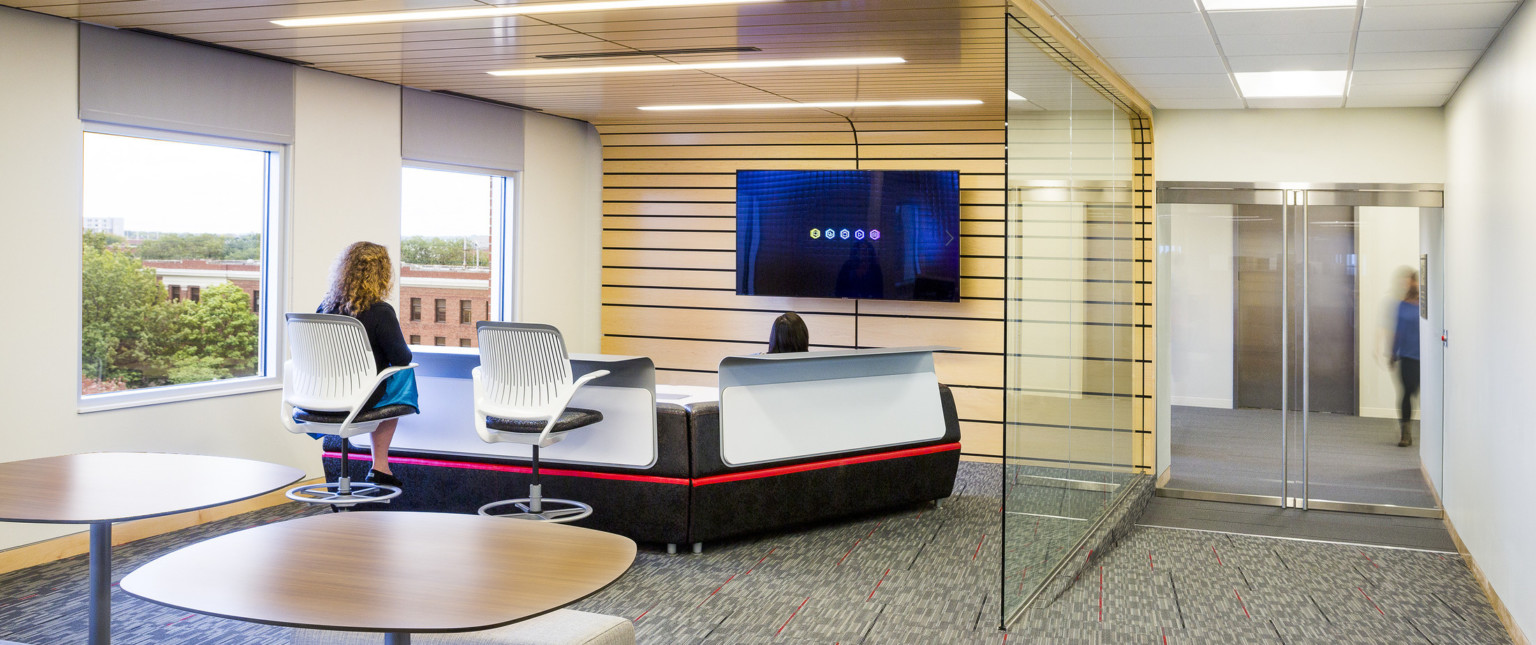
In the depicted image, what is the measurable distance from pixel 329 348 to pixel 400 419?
88 centimetres

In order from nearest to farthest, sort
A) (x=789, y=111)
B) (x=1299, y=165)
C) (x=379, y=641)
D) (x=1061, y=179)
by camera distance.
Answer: (x=379, y=641), (x=1061, y=179), (x=1299, y=165), (x=789, y=111)

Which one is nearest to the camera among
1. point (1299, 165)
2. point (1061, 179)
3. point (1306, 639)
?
point (1306, 639)

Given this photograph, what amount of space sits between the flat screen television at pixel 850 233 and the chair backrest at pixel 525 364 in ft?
11.8

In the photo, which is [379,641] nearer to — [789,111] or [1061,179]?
[1061,179]

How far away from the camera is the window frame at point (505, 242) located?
25.8 feet

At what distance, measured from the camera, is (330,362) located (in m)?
4.70

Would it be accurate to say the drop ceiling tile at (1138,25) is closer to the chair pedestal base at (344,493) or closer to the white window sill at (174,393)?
the chair pedestal base at (344,493)

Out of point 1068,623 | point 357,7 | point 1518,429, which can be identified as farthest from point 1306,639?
point 357,7

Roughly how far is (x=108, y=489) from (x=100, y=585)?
0.82 feet

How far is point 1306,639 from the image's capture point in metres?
4.03

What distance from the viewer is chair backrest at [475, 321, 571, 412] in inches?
178

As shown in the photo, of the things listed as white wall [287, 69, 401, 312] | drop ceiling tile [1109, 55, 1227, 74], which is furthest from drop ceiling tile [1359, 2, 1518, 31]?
white wall [287, 69, 401, 312]

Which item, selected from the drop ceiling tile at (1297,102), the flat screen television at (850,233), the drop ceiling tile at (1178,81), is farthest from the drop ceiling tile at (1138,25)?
the flat screen television at (850,233)

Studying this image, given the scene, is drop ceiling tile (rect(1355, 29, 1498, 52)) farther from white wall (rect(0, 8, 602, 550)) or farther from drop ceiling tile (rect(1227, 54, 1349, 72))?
white wall (rect(0, 8, 602, 550))
